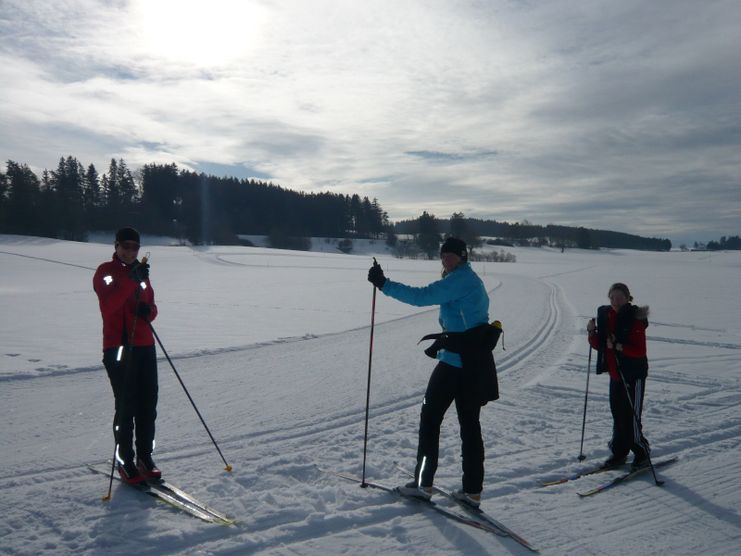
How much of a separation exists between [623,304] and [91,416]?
6120mm

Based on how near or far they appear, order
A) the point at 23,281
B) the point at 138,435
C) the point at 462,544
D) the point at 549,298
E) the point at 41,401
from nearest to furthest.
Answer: the point at 462,544 → the point at 138,435 → the point at 41,401 → the point at 549,298 → the point at 23,281

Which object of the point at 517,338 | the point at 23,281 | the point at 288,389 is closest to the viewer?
the point at 288,389

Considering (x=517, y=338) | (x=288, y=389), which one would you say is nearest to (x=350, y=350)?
(x=288, y=389)

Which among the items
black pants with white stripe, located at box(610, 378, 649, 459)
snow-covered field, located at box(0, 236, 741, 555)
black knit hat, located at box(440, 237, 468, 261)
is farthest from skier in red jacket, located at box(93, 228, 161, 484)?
black pants with white stripe, located at box(610, 378, 649, 459)

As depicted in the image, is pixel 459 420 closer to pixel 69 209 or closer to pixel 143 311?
pixel 143 311

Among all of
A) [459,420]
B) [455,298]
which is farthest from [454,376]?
[455,298]

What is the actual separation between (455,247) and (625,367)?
8.00 ft

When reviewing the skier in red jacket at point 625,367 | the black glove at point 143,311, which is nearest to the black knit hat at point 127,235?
the black glove at point 143,311

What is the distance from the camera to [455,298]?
12.7 feet

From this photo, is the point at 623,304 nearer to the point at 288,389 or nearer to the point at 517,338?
the point at 288,389

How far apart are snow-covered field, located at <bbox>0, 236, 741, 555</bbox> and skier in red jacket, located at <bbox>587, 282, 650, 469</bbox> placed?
0.97ft

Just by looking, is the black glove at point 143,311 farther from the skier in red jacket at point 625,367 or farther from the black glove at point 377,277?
the skier in red jacket at point 625,367

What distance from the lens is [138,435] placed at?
434 centimetres

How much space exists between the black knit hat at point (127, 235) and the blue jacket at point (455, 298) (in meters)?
2.29
